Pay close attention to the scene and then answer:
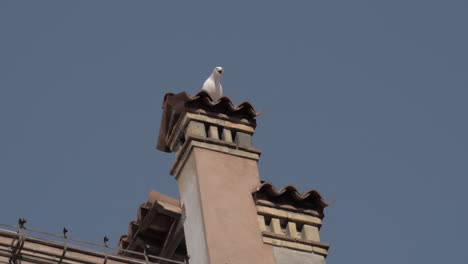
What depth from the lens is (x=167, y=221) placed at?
72.6ft

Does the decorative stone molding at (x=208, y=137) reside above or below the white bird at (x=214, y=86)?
below

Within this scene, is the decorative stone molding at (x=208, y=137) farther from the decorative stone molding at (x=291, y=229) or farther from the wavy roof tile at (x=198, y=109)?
the decorative stone molding at (x=291, y=229)

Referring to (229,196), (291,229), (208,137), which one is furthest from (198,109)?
(291,229)

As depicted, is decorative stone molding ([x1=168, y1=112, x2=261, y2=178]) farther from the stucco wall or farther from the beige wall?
the stucco wall

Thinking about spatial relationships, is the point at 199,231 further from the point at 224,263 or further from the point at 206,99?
the point at 206,99

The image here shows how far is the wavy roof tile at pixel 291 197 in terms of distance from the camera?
21.5m

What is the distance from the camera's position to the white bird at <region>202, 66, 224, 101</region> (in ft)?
75.3

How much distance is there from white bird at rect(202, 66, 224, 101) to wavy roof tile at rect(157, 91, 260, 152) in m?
0.37

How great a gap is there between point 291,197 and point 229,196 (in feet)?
3.86

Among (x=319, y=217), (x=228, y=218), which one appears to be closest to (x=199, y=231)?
(x=228, y=218)

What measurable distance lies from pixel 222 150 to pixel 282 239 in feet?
6.00

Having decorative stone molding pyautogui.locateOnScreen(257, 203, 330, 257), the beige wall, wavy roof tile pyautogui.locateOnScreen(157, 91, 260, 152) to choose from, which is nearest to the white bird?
wavy roof tile pyautogui.locateOnScreen(157, 91, 260, 152)

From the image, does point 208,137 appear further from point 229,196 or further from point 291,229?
point 291,229

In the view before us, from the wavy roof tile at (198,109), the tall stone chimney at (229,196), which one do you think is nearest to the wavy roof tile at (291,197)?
the tall stone chimney at (229,196)
